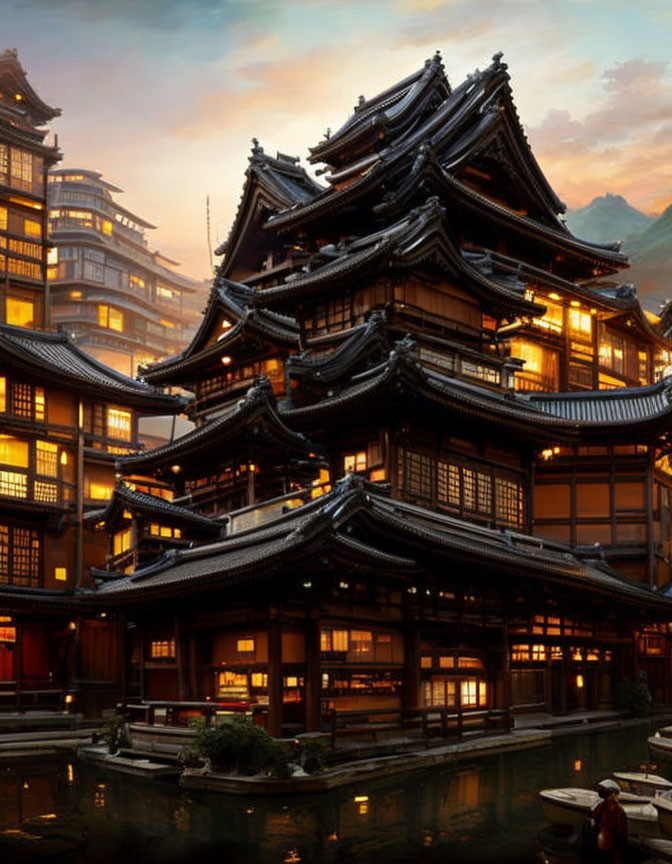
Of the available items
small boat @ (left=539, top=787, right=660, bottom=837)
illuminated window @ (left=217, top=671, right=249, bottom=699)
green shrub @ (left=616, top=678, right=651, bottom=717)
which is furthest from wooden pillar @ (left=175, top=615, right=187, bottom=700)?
green shrub @ (left=616, top=678, right=651, bottom=717)

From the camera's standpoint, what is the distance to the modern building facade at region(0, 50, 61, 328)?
5828 centimetres

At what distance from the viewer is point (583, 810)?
56.1 ft

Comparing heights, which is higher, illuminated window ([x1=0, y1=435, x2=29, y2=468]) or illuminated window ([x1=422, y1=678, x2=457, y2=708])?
illuminated window ([x1=0, y1=435, x2=29, y2=468])

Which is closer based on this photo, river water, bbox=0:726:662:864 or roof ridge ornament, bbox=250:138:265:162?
river water, bbox=0:726:662:864

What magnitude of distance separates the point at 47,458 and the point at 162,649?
18554mm

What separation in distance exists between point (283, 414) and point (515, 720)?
1356 centimetres

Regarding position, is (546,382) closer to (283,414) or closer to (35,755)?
(283,414)

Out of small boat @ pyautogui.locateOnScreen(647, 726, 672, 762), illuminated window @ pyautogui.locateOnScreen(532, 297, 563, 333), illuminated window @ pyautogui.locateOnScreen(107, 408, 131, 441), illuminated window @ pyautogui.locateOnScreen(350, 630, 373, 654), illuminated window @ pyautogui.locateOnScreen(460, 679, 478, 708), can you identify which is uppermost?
illuminated window @ pyautogui.locateOnScreen(532, 297, 563, 333)

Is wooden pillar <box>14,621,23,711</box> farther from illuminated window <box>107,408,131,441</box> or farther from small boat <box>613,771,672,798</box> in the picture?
small boat <box>613,771,672,798</box>

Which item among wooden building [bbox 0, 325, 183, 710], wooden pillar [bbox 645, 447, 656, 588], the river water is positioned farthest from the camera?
wooden building [bbox 0, 325, 183, 710]

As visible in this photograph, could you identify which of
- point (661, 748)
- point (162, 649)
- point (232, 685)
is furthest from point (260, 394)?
point (661, 748)

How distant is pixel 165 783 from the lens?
24703 mm

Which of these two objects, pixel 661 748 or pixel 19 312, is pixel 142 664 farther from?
pixel 19 312

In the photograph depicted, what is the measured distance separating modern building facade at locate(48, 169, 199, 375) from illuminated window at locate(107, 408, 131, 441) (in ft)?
145
